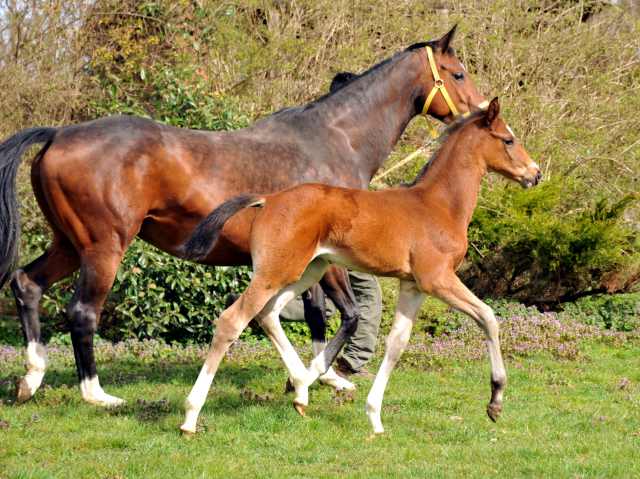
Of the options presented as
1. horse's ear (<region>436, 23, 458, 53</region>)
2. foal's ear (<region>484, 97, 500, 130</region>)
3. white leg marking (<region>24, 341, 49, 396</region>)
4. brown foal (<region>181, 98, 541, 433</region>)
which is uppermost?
horse's ear (<region>436, 23, 458, 53</region>)

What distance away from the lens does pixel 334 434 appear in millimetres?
4270

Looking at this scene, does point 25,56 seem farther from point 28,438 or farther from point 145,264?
point 28,438

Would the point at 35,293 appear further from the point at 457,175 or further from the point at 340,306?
the point at 457,175

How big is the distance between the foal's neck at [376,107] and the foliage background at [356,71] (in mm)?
3034

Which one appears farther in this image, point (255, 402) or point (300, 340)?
point (300, 340)

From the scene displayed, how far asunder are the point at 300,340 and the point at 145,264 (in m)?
2.13

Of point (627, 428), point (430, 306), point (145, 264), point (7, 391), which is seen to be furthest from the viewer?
point (430, 306)

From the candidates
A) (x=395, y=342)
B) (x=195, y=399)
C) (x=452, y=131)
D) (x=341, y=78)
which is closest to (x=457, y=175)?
(x=452, y=131)

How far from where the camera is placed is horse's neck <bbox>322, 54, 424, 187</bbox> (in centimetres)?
552

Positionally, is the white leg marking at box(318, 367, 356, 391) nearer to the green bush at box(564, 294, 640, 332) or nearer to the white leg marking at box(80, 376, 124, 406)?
the white leg marking at box(80, 376, 124, 406)

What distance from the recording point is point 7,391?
5.50m


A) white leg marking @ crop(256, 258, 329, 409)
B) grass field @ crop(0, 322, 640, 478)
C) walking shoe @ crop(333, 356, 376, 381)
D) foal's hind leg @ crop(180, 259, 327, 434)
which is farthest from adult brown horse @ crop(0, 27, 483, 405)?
walking shoe @ crop(333, 356, 376, 381)

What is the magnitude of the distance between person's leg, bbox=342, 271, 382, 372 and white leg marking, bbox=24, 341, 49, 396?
2.67 m

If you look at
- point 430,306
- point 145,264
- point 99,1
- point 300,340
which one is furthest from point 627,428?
point 99,1
